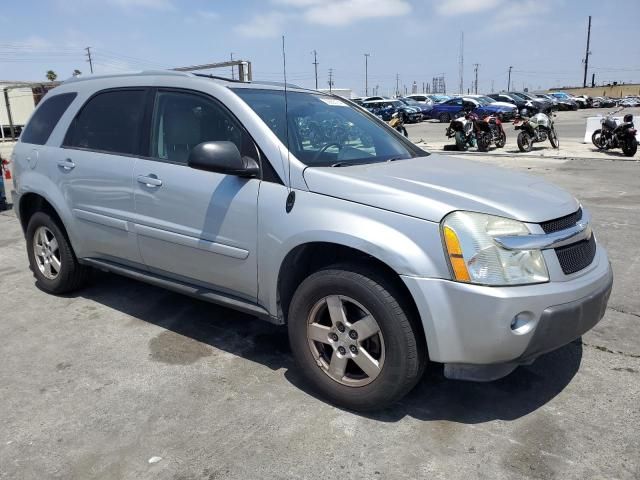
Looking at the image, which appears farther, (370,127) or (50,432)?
(370,127)

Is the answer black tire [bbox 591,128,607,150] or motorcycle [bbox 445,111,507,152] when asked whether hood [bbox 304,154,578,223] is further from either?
black tire [bbox 591,128,607,150]

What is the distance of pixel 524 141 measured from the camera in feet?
52.8

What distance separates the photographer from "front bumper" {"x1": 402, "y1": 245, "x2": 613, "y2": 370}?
2.44 meters

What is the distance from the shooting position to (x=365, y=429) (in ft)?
9.02

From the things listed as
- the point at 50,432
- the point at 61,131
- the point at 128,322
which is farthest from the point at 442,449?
the point at 61,131

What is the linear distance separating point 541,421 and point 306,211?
64.5 inches

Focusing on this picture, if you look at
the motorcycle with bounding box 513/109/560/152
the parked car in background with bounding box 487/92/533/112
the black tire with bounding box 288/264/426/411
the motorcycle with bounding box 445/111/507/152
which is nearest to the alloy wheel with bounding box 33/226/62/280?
the black tire with bounding box 288/264/426/411

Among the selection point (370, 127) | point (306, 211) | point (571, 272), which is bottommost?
point (571, 272)

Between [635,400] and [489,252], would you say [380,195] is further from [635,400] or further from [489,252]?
[635,400]

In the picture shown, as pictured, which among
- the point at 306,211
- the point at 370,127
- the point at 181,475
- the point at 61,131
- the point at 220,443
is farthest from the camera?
the point at 61,131

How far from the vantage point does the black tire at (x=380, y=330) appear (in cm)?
262

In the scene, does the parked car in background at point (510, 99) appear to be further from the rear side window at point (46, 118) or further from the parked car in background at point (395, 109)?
the rear side window at point (46, 118)

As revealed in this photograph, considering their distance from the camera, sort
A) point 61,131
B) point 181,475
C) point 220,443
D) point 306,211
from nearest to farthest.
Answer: point 181,475 < point 220,443 < point 306,211 < point 61,131

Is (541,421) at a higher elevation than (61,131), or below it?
below
